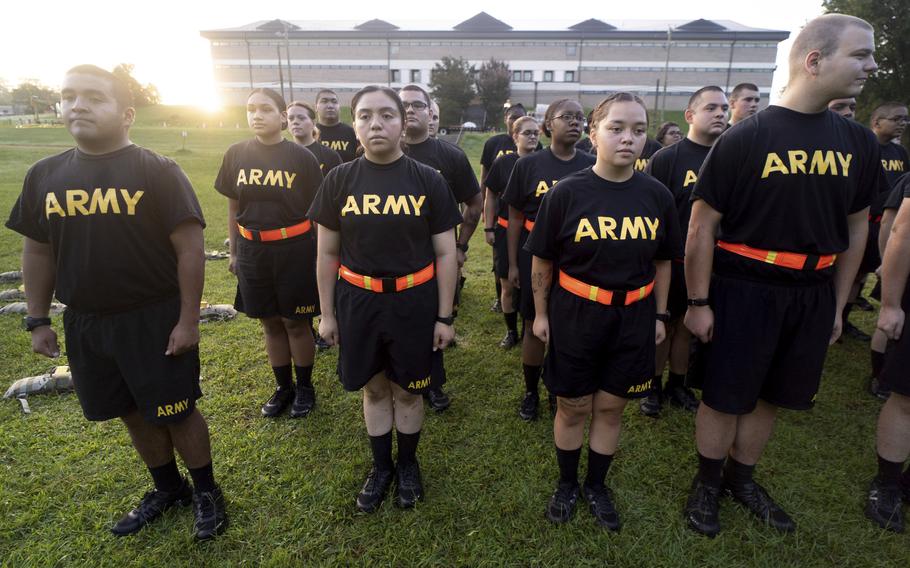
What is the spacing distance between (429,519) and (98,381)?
6.55 feet

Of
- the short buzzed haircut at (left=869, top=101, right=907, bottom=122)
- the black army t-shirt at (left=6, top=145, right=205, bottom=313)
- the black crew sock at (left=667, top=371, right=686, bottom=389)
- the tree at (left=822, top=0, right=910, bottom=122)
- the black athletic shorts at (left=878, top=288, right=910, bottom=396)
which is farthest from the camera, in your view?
the tree at (left=822, top=0, right=910, bottom=122)

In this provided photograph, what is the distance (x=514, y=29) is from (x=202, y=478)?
65.9 meters

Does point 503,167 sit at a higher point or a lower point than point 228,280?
higher

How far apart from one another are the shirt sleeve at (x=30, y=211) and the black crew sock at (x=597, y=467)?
3249 millimetres

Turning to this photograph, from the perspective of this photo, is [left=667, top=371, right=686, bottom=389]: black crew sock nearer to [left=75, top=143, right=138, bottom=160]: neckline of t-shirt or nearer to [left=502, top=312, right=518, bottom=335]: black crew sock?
[left=502, top=312, right=518, bottom=335]: black crew sock

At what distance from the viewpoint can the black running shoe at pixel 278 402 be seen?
13.1 feet

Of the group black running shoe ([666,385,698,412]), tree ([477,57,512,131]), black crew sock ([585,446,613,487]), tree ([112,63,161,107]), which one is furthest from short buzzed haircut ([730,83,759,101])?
tree ([112,63,161,107])

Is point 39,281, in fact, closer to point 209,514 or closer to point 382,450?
point 209,514

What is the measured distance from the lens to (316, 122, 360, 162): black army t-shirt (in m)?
6.18

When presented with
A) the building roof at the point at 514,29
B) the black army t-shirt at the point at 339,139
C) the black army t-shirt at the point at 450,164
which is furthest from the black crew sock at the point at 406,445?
the building roof at the point at 514,29

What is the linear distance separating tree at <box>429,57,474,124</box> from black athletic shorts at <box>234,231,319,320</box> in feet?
158

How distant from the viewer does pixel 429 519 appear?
290 cm

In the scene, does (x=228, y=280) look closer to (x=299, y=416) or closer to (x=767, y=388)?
(x=299, y=416)

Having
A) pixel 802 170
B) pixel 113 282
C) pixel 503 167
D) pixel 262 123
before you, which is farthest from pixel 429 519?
pixel 503 167
